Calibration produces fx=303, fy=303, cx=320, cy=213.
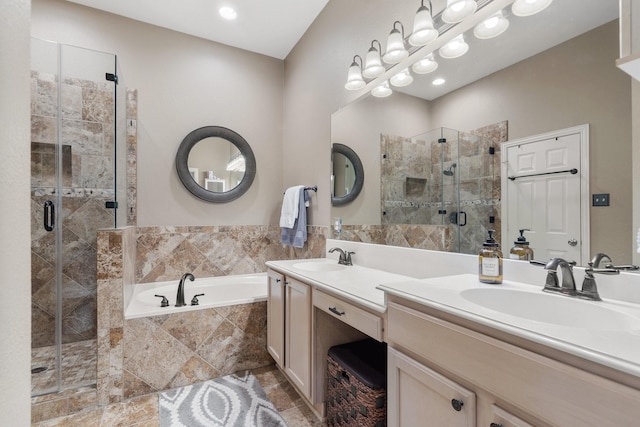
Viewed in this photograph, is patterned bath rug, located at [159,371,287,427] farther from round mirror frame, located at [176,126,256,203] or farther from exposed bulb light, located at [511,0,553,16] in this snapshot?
exposed bulb light, located at [511,0,553,16]

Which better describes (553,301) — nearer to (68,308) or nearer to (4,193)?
(4,193)

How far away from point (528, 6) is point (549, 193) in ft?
2.54

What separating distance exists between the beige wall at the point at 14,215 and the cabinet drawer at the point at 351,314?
3.31 feet

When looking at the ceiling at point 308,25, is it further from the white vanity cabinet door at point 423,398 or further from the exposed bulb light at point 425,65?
the white vanity cabinet door at point 423,398

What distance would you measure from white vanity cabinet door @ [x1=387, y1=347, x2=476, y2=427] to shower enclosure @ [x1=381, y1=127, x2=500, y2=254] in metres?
0.67

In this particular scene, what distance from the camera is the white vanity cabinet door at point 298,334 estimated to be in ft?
5.59

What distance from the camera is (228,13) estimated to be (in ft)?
8.82

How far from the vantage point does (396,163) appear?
1.90 metres

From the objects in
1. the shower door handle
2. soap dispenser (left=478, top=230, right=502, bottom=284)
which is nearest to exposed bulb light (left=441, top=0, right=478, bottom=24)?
soap dispenser (left=478, top=230, right=502, bottom=284)

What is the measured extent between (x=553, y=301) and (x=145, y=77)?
3401 millimetres

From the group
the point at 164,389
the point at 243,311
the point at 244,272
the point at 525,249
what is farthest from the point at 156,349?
the point at 525,249

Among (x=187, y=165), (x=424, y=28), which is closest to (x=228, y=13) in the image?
(x=187, y=165)

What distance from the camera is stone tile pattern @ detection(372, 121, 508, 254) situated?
136 centimetres

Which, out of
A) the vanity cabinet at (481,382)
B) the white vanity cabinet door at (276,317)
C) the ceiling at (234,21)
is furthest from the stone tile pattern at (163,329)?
the ceiling at (234,21)
